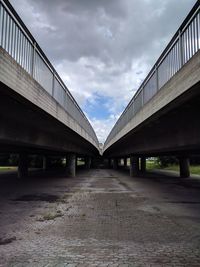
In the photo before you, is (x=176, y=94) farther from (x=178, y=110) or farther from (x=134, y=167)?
(x=134, y=167)

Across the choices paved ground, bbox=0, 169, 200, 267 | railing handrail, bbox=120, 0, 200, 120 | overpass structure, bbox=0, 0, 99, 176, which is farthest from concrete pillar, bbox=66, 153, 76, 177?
paved ground, bbox=0, 169, 200, 267

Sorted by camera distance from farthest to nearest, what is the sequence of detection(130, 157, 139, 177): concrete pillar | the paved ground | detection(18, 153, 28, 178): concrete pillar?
1. detection(130, 157, 139, 177): concrete pillar
2. detection(18, 153, 28, 178): concrete pillar
3. the paved ground

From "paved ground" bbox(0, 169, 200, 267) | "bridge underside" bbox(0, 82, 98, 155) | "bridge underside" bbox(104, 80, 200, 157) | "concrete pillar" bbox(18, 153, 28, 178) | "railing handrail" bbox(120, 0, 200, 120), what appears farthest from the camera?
"concrete pillar" bbox(18, 153, 28, 178)

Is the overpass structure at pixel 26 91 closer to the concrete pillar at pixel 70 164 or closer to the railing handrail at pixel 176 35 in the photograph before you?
the railing handrail at pixel 176 35

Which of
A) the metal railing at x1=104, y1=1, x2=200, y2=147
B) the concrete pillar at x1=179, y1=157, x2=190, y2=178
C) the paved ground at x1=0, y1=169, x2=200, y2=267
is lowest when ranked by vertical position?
the paved ground at x1=0, y1=169, x2=200, y2=267

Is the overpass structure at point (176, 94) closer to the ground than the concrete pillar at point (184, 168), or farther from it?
farther from it

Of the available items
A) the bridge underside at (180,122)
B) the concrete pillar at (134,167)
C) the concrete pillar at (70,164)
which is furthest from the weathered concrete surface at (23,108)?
the concrete pillar at (134,167)

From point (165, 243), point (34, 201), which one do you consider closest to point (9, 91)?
point (165, 243)

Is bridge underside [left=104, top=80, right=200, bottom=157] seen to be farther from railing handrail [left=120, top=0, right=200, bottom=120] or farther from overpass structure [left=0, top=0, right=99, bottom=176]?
Result: overpass structure [left=0, top=0, right=99, bottom=176]

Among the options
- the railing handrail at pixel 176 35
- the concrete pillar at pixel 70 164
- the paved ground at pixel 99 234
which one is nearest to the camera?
the paved ground at pixel 99 234

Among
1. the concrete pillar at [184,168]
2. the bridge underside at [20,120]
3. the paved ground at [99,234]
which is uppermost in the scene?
the bridge underside at [20,120]

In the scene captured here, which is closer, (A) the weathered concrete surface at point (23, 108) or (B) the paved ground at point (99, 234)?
(B) the paved ground at point (99, 234)

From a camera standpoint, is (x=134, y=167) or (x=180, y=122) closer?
(x=180, y=122)

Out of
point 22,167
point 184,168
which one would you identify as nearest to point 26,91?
point 22,167
